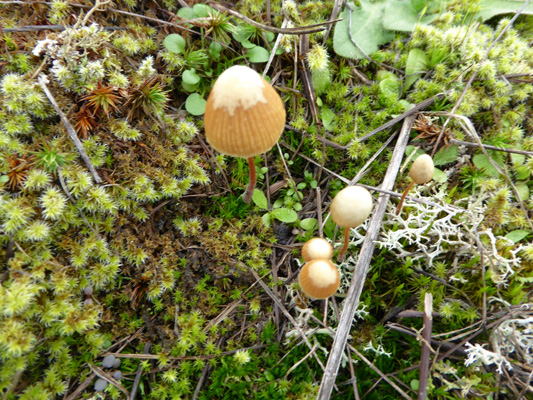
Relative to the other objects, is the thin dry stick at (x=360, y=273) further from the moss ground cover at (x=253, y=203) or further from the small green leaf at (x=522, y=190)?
the small green leaf at (x=522, y=190)

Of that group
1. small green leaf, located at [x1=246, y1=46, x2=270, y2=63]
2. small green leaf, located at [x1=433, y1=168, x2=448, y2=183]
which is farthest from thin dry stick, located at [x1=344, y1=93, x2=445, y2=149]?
small green leaf, located at [x1=246, y1=46, x2=270, y2=63]

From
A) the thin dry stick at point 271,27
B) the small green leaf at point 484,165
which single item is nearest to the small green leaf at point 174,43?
the thin dry stick at point 271,27

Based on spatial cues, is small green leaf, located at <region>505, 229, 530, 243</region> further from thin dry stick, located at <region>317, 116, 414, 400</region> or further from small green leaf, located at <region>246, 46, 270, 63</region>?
small green leaf, located at <region>246, 46, 270, 63</region>

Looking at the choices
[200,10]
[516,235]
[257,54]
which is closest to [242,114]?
[257,54]

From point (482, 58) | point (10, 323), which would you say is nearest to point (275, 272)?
point (10, 323)

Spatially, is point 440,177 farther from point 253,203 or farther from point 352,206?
point 253,203

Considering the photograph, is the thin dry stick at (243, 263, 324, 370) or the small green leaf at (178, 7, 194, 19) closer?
the thin dry stick at (243, 263, 324, 370)
